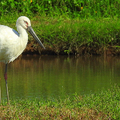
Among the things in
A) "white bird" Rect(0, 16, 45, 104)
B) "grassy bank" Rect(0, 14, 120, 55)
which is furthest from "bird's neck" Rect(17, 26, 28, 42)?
"grassy bank" Rect(0, 14, 120, 55)

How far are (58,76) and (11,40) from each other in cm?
248

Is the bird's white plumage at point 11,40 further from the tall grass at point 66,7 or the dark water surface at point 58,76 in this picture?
the tall grass at point 66,7

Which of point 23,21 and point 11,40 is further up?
point 23,21

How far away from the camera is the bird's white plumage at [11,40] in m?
5.97

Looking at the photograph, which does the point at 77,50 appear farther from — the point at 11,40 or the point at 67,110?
the point at 67,110

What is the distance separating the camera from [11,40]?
6.02 meters

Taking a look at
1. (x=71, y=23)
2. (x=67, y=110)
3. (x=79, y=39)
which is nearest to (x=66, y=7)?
(x=71, y=23)

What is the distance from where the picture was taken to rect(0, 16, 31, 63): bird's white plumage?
19.6 feet

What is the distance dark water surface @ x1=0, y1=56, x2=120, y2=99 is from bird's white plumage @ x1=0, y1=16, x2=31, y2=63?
0.71 metres

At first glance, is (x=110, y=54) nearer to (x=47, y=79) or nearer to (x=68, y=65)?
(x=68, y=65)

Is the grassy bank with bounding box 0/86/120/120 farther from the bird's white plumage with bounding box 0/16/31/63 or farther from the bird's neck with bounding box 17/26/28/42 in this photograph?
the bird's neck with bounding box 17/26/28/42

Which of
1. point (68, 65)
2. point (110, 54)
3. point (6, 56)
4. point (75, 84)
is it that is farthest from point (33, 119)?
point (110, 54)

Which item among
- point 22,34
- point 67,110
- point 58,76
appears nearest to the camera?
point 67,110

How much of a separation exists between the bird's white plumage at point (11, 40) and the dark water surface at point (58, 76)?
0.71 m
